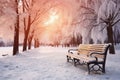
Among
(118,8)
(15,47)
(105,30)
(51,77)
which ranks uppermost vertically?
(118,8)

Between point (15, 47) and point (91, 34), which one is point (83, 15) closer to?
point (91, 34)

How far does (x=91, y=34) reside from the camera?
69.1ft

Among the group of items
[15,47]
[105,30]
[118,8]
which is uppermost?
[118,8]

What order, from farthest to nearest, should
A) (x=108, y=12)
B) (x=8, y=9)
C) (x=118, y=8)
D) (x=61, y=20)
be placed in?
(x=61, y=20) < (x=118, y=8) < (x=108, y=12) < (x=8, y=9)

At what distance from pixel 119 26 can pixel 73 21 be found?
14.3 feet

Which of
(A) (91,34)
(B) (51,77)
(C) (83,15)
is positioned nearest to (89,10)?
(C) (83,15)

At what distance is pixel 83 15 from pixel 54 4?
4.73m

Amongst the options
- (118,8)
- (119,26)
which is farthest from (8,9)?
(119,26)

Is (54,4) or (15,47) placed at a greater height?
(54,4)

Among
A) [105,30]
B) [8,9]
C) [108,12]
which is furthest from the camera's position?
[105,30]

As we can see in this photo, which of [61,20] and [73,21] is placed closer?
[73,21]

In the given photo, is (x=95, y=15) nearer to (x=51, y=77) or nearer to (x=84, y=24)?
(x=84, y=24)

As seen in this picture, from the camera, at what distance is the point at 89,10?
20.6 metres

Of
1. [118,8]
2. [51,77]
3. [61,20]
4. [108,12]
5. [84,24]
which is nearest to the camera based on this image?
[51,77]
